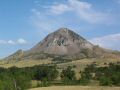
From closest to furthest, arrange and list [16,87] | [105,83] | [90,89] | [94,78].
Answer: [90,89] < [16,87] < [105,83] < [94,78]

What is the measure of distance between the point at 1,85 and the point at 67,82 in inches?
1735

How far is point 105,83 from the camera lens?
143500 millimetres

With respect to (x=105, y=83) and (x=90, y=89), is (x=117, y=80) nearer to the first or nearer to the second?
(x=105, y=83)

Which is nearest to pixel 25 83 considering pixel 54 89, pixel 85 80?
pixel 54 89

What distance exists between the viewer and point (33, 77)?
191m

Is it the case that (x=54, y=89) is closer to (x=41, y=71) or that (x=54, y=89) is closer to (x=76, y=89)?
(x=76, y=89)

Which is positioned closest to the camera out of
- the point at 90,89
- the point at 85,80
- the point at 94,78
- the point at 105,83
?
the point at 90,89

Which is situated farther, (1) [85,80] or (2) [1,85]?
(1) [85,80]

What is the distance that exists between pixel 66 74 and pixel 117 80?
4313 centimetres

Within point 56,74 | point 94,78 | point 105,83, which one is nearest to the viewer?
point 105,83

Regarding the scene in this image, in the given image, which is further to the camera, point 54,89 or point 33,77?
point 33,77

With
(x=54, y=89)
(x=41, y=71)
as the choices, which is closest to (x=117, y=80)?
(x=54, y=89)

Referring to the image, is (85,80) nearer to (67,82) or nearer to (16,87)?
(67,82)

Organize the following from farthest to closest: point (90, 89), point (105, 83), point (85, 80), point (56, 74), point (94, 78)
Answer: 1. point (56, 74)
2. point (94, 78)
3. point (85, 80)
4. point (105, 83)
5. point (90, 89)
